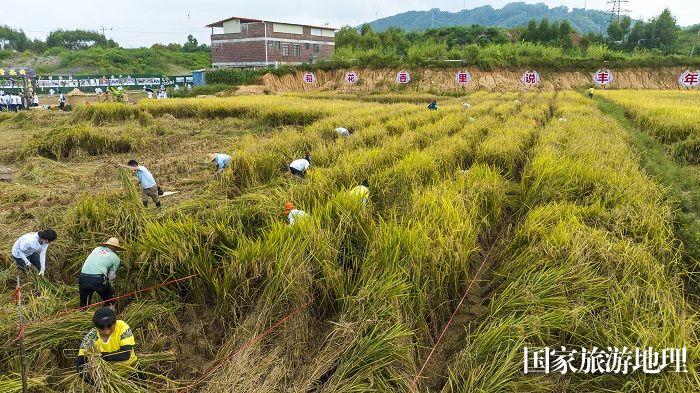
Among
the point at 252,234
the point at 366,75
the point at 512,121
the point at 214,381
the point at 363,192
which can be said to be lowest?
the point at 214,381

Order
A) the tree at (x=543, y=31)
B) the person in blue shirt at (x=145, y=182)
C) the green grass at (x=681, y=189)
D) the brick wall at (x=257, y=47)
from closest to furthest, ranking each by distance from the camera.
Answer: the green grass at (x=681, y=189), the person in blue shirt at (x=145, y=182), the brick wall at (x=257, y=47), the tree at (x=543, y=31)

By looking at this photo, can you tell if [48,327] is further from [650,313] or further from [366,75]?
[366,75]

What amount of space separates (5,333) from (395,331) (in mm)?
2850

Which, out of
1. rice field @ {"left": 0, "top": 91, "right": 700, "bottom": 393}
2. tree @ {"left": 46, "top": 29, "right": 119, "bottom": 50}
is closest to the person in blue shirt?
rice field @ {"left": 0, "top": 91, "right": 700, "bottom": 393}

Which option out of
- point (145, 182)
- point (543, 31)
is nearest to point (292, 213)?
point (145, 182)

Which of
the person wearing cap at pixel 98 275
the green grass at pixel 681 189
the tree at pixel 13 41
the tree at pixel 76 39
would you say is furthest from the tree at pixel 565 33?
the tree at pixel 13 41

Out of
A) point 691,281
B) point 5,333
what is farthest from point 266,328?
point 691,281

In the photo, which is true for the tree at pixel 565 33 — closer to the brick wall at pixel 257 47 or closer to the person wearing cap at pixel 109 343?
the brick wall at pixel 257 47

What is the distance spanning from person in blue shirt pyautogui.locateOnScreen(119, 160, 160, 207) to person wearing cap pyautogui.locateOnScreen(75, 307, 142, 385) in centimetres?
398

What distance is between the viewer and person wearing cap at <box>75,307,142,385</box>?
8.38 ft

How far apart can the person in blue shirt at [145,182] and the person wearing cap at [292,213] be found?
2983 mm

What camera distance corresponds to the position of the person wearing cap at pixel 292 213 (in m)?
3.92

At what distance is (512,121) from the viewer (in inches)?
400

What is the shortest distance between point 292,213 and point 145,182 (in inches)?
132
